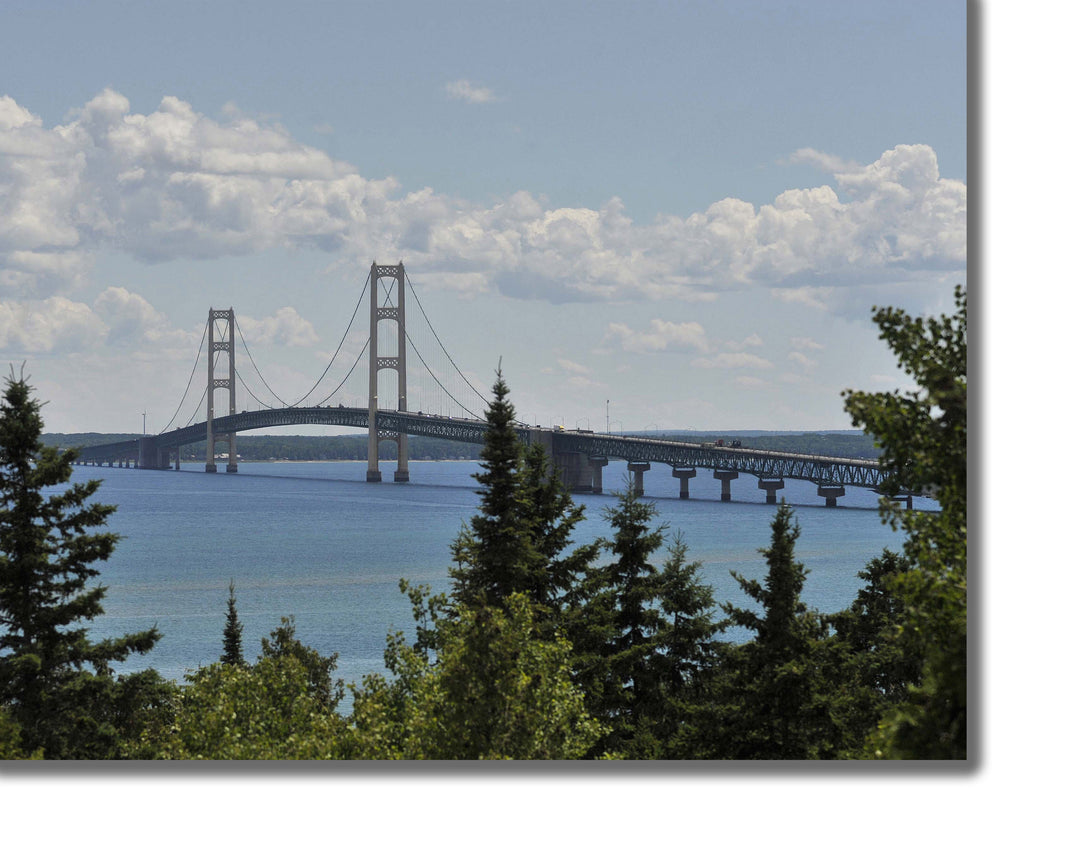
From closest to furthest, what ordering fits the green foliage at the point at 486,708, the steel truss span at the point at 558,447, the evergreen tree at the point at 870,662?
1. the green foliage at the point at 486,708
2. the evergreen tree at the point at 870,662
3. the steel truss span at the point at 558,447

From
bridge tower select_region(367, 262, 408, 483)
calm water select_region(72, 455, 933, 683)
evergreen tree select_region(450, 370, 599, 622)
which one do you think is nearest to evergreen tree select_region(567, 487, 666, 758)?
evergreen tree select_region(450, 370, 599, 622)

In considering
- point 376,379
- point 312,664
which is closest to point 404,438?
point 376,379

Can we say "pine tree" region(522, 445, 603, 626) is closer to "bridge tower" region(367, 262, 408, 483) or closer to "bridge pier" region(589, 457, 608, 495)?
"bridge tower" region(367, 262, 408, 483)

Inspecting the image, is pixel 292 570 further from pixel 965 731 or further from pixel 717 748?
pixel 965 731

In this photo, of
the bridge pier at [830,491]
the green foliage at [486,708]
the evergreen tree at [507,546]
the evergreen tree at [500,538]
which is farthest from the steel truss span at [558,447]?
the green foliage at [486,708]

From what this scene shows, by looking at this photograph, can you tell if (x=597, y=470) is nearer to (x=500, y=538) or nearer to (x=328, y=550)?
(x=328, y=550)

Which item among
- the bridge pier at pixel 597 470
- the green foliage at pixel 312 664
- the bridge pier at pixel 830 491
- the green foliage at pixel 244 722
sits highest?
the bridge pier at pixel 597 470

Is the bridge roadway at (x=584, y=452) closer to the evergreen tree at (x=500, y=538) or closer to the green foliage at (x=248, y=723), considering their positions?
the evergreen tree at (x=500, y=538)
